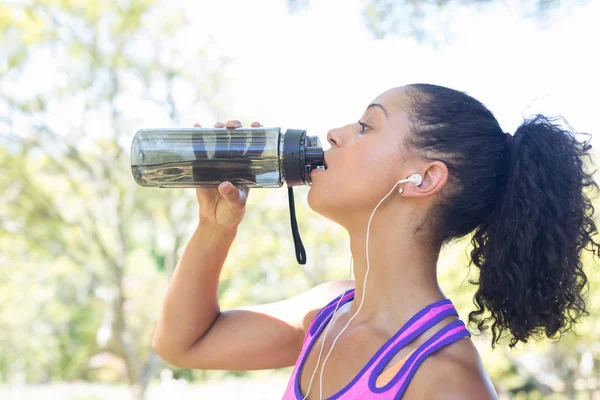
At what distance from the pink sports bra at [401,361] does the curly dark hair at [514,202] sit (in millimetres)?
152

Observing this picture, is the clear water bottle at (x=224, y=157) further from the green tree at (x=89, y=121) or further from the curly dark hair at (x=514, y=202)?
the green tree at (x=89, y=121)

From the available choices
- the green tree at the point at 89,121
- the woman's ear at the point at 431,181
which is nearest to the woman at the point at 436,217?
the woman's ear at the point at 431,181

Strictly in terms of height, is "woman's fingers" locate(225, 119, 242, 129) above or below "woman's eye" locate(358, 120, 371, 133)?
above

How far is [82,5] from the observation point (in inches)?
226

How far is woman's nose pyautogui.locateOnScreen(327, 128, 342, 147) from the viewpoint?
4.11 feet

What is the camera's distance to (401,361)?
108 cm

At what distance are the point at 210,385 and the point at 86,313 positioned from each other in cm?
219

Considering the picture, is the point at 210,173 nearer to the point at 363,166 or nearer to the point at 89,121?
the point at 363,166

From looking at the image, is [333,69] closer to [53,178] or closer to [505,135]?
[53,178]

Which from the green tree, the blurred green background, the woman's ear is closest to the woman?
the woman's ear

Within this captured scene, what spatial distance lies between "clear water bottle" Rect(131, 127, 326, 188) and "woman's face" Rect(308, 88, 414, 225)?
0.15 ft

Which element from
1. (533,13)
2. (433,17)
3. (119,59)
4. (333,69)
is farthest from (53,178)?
(533,13)

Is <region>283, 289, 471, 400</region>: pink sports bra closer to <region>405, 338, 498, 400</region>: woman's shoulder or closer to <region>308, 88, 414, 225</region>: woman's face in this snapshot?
<region>405, 338, 498, 400</region>: woman's shoulder

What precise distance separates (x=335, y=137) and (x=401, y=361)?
45 centimetres
